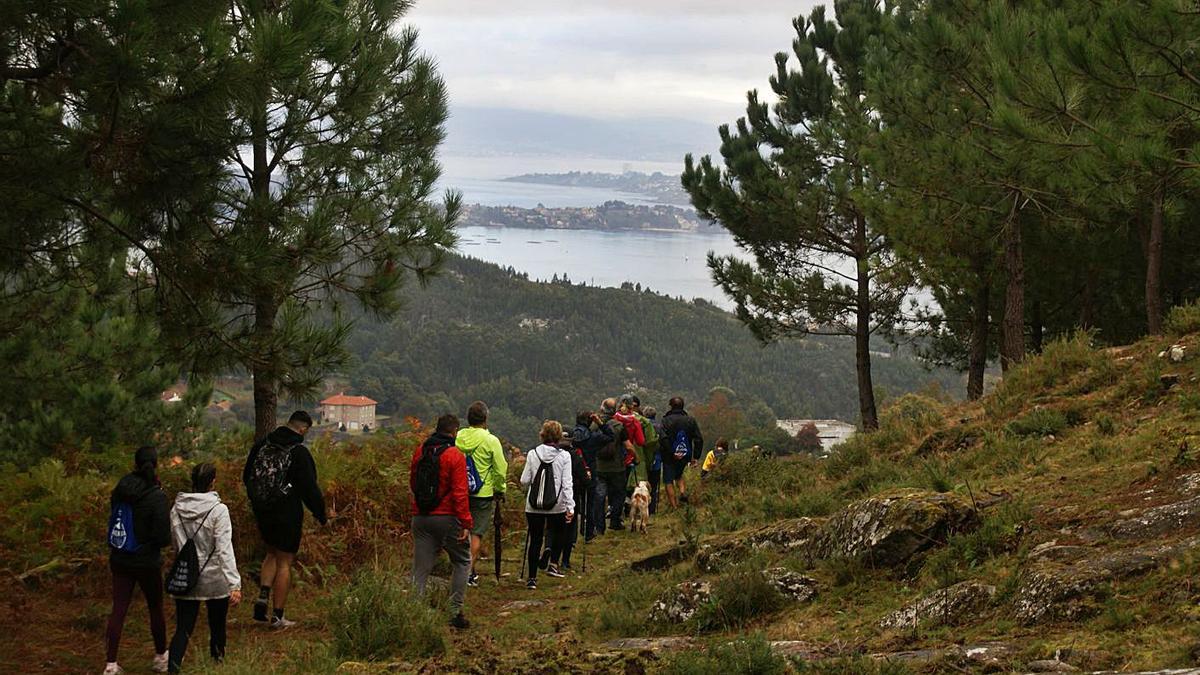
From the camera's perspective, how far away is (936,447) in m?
11.8

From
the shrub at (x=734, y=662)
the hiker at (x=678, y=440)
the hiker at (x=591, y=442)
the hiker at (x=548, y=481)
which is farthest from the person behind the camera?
the hiker at (x=678, y=440)

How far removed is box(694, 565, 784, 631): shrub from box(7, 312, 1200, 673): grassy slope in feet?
0.13

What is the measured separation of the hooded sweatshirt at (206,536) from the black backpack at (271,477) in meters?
0.96

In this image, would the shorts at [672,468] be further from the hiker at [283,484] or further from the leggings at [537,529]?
the hiker at [283,484]

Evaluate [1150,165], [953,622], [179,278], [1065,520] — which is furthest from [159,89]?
[1150,165]

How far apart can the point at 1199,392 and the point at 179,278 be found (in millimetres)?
8930

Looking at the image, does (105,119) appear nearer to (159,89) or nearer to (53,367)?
(159,89)

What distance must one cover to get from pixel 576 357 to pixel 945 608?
389ft

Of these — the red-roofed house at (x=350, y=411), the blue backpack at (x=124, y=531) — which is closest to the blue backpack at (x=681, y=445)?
the blue backpack at (x=124, y=531)

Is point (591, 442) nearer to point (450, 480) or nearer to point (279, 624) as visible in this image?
point (450, 480)

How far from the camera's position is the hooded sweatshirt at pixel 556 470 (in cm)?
931

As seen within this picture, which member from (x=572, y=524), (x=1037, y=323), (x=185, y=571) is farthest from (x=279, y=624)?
(x=1037, y=323)

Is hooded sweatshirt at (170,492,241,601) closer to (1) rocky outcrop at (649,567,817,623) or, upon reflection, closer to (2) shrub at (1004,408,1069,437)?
(1) rocky outcrop at (649,567,817,623)

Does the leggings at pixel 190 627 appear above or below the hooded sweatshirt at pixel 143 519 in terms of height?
below
